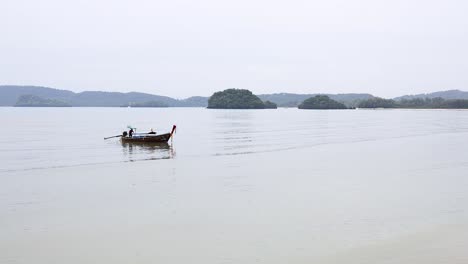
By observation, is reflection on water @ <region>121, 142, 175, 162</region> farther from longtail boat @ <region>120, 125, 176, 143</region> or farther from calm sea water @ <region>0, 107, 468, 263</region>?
calm sea water @ <region>0, 107, 468, 263</region>

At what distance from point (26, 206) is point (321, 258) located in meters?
9.82

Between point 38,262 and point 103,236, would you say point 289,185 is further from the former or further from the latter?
point 38,262

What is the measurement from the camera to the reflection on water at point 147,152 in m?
30.2

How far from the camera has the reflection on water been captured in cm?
3025

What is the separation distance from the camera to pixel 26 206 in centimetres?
1480

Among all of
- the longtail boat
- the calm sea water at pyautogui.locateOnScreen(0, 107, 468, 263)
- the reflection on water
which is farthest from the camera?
the longtail boat

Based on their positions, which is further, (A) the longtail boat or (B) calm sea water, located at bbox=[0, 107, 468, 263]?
(A) the longtail boat

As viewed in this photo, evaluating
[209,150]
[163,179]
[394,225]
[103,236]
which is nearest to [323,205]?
[394,225]

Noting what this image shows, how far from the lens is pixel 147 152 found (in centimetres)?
3391

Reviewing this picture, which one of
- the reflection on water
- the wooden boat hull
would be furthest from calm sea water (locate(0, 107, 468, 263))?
the wooden boat hull

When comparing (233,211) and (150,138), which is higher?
(150,138)

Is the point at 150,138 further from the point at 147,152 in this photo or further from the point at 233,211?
the point at 233,211

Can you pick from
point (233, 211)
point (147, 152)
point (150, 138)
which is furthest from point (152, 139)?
point (233, 211)

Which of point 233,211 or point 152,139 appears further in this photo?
point 152,139
